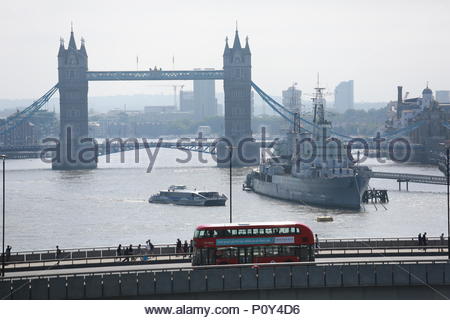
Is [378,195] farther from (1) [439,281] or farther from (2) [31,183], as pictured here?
(1) [439,281]

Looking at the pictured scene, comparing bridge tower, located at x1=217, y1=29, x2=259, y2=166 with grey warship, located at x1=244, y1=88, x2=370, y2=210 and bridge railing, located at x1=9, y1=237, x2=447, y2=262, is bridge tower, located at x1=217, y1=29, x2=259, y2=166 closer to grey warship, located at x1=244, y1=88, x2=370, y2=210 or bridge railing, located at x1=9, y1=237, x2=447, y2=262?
grey warship, located at x1=244, y1=88, x2=370, y2=210

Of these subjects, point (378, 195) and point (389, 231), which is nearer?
point (389, 231)

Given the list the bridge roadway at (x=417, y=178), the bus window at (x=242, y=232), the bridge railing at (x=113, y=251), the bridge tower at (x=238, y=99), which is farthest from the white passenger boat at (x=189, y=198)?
the bridge tower at (x=238, y=99)

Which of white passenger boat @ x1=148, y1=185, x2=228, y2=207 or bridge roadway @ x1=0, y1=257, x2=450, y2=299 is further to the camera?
white passenger boat @ x1=148, y1=185, x2=228, y2=207

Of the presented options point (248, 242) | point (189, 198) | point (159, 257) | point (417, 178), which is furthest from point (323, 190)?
point (248, 242)

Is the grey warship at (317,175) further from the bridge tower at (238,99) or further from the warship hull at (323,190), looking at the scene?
the bridge tower at (238,99)

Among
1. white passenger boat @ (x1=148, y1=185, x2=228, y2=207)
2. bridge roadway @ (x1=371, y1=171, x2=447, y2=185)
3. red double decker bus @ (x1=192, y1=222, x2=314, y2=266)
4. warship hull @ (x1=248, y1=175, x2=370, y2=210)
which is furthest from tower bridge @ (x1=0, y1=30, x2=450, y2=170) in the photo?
red double decker bus @ (x1=192, y1=222, x2=314, y2=266)
